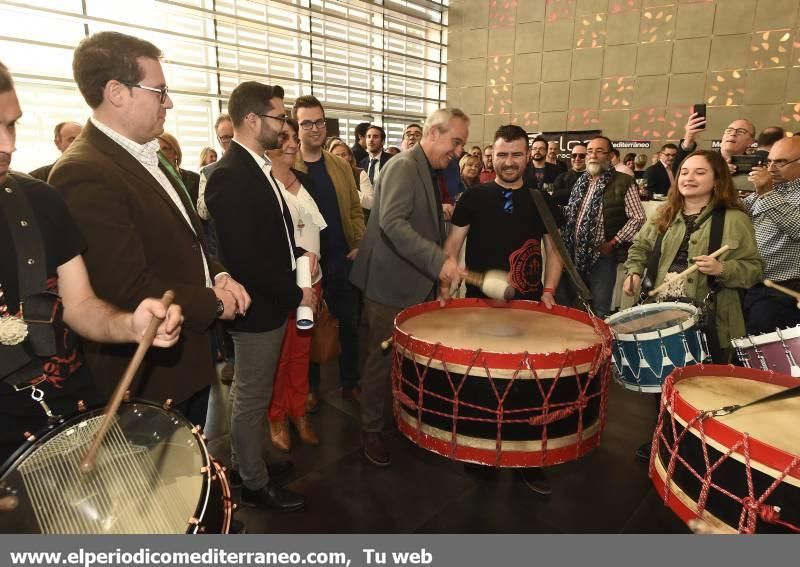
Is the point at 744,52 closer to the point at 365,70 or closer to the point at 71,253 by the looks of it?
the point at 365,70

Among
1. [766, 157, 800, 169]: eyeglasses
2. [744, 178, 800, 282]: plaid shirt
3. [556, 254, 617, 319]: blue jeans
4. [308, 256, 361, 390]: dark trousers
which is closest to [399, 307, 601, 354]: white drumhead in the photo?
[308, 256, 361, 390]: dark trousers

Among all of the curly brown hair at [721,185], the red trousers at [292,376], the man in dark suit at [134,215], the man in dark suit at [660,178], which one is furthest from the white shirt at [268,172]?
the man in dark suit at [660,178]

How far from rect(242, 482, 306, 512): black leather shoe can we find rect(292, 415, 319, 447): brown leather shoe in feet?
1.80

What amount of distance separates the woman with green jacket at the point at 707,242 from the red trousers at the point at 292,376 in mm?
1814

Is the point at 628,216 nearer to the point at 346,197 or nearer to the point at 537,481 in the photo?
the point at 346,197

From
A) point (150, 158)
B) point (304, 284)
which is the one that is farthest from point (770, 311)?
point (150, 158)

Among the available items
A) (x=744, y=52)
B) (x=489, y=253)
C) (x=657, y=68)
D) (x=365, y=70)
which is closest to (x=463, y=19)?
(x=365, y=70)

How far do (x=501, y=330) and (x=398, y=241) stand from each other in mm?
605

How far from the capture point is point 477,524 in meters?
2.06

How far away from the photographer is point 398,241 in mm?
2197

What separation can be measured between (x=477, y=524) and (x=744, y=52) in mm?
11201

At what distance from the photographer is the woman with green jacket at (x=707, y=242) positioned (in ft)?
7.78

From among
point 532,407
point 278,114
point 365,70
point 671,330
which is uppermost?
point 365,70

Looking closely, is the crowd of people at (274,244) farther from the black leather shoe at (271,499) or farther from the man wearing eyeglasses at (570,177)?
the man wearing eyeglasses at (570,177)
